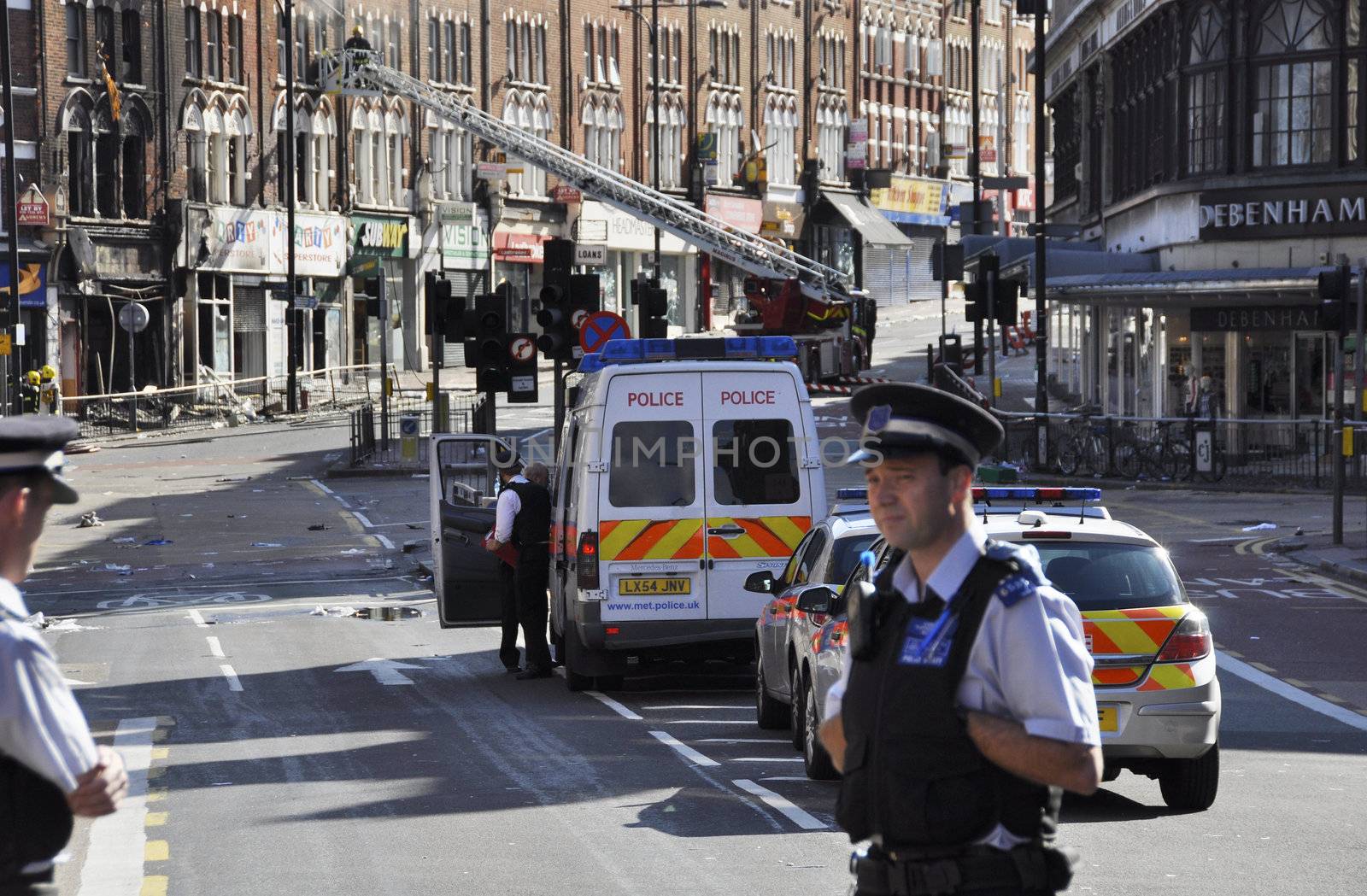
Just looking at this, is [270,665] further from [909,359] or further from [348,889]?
[909,359]

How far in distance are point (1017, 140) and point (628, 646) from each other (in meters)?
95.4

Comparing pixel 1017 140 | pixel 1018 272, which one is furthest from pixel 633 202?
pixel 1017 140

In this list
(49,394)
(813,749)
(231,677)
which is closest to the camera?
(813,749)

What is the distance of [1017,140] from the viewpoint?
108375 millimetres

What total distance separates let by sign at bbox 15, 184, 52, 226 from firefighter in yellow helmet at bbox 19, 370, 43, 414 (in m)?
5.14

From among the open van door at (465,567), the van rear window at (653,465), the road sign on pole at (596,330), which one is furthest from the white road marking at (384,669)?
the road sign on pole at (596,330)

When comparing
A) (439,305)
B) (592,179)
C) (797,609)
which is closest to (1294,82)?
(439,305)

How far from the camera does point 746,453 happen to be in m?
16.1

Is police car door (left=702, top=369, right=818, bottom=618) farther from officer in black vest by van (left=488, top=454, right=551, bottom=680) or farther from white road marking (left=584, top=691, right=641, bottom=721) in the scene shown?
officer in black vest by van (left=488, top=454, right=551, bottom=680)

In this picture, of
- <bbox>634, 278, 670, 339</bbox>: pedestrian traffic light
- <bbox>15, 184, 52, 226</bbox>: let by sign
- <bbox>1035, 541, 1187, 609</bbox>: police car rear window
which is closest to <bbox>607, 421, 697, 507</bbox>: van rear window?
<bbox>1035, 541, 1187, 609</bbox>: police car rear window

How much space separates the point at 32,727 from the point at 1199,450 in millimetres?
32319

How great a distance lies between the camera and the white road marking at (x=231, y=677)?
16.9 metres

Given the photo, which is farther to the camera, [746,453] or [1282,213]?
[1282,213]

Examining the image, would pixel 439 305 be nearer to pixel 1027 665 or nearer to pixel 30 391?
pixel 1027 665
